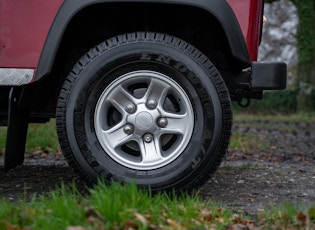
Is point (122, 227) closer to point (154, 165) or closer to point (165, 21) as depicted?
point (154, 165)

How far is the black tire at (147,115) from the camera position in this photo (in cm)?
339

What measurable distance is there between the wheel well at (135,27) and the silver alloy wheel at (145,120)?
500 mm

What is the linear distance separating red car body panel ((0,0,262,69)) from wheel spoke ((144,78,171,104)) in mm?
622

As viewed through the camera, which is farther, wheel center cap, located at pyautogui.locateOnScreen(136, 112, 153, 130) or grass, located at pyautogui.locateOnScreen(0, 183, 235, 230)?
wheel center cap, located at pyautogui.locateOnScreen(136, 112, 153, 130)

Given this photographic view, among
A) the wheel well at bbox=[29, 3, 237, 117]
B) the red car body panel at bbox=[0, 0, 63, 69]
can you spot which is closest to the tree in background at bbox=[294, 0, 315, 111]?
the wheel well at bbox=[29, 3, 237, 117]

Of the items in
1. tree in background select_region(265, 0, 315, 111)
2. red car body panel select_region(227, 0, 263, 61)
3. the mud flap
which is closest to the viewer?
red car body panel select_region(227, 0, 263, 61)

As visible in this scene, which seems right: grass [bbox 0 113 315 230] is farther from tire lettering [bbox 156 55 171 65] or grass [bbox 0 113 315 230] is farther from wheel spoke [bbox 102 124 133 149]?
tire lettering [bbox 156 55 171 65]

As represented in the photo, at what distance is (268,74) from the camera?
11.4ft

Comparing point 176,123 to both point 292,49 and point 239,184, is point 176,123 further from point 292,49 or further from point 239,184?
point 292,49

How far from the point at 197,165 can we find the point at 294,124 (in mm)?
13342

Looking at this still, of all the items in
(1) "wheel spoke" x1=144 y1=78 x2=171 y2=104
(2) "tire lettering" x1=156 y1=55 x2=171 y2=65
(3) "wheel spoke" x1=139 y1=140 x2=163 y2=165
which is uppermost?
(2) "tire lettering" x1=156 y1=55 x2=171 y2=65

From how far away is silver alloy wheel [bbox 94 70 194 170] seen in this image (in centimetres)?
343

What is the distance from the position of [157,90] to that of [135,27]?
1.95 feet

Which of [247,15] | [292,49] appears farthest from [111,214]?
[292,49]
